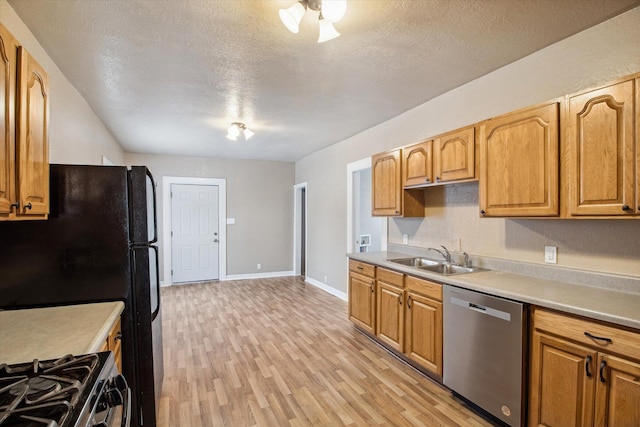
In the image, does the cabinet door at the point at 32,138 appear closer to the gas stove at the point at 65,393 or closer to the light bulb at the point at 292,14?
the gas stove at the point at 65,393

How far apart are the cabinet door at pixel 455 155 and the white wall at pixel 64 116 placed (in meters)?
2.96

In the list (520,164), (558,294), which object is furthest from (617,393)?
(520,164)

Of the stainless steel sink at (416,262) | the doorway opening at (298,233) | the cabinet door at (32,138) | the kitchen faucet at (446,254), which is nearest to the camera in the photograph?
the cabinet door at (32,138)

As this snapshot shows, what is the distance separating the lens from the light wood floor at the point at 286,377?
2.12 m

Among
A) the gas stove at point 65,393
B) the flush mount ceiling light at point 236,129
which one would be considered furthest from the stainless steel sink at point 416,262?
the gas stove at point 65,393

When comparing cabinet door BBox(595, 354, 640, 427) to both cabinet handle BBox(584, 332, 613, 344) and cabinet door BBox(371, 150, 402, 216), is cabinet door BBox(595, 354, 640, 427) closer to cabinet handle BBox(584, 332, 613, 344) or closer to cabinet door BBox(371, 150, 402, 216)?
cabinet handle BBox(584, 332, 613, 344)

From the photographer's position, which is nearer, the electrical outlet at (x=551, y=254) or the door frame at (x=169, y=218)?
the electrical outlet at (x=551, y=254)

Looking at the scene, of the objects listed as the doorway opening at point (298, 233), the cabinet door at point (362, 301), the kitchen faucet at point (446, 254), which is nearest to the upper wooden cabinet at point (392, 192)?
the kitchen faucet at point (446, 254)

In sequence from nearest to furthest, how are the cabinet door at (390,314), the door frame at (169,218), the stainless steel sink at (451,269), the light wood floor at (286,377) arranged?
1. the light wood floor at (286,377)
2. the stainless steel sink at (451,269)
3. the cabinet door at (390,314)
4. the door frame at (169,218)

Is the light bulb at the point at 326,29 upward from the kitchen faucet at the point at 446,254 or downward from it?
upward

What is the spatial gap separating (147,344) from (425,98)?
3.14 meters

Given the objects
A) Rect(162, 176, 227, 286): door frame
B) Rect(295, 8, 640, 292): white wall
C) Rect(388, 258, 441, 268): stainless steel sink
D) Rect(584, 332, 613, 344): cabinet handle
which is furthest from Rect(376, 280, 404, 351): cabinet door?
Rect(162, 176, 227, 286): door frame

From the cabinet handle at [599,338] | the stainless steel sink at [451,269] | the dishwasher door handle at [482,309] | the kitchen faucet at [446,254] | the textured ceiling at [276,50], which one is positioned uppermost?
the textured ceiling at [276,50]

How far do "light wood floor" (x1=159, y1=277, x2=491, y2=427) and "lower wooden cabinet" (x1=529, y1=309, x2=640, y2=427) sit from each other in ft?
1.78
